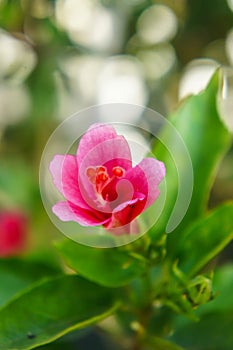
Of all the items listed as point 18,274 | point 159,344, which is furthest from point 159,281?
point 18,274

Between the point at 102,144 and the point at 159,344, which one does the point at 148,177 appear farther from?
the point at 159,344

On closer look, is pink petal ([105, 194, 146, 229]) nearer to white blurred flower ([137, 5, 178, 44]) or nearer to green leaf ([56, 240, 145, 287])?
green leaf ([56, 240, 145, 287])

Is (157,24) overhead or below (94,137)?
overhead

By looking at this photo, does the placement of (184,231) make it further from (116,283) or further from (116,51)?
(116,51)

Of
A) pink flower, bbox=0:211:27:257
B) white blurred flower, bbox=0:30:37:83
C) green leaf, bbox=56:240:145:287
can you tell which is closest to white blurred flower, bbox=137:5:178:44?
white blurred flower, bbox=0:30:37:83

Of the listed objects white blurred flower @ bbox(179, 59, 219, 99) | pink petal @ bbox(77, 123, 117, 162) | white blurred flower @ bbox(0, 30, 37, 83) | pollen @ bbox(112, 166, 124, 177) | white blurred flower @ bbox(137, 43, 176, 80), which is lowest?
pollen @ bbox(112, 166, 124, 177)

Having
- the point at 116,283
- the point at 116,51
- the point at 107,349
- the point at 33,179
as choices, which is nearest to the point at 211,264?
the point at 107,349
